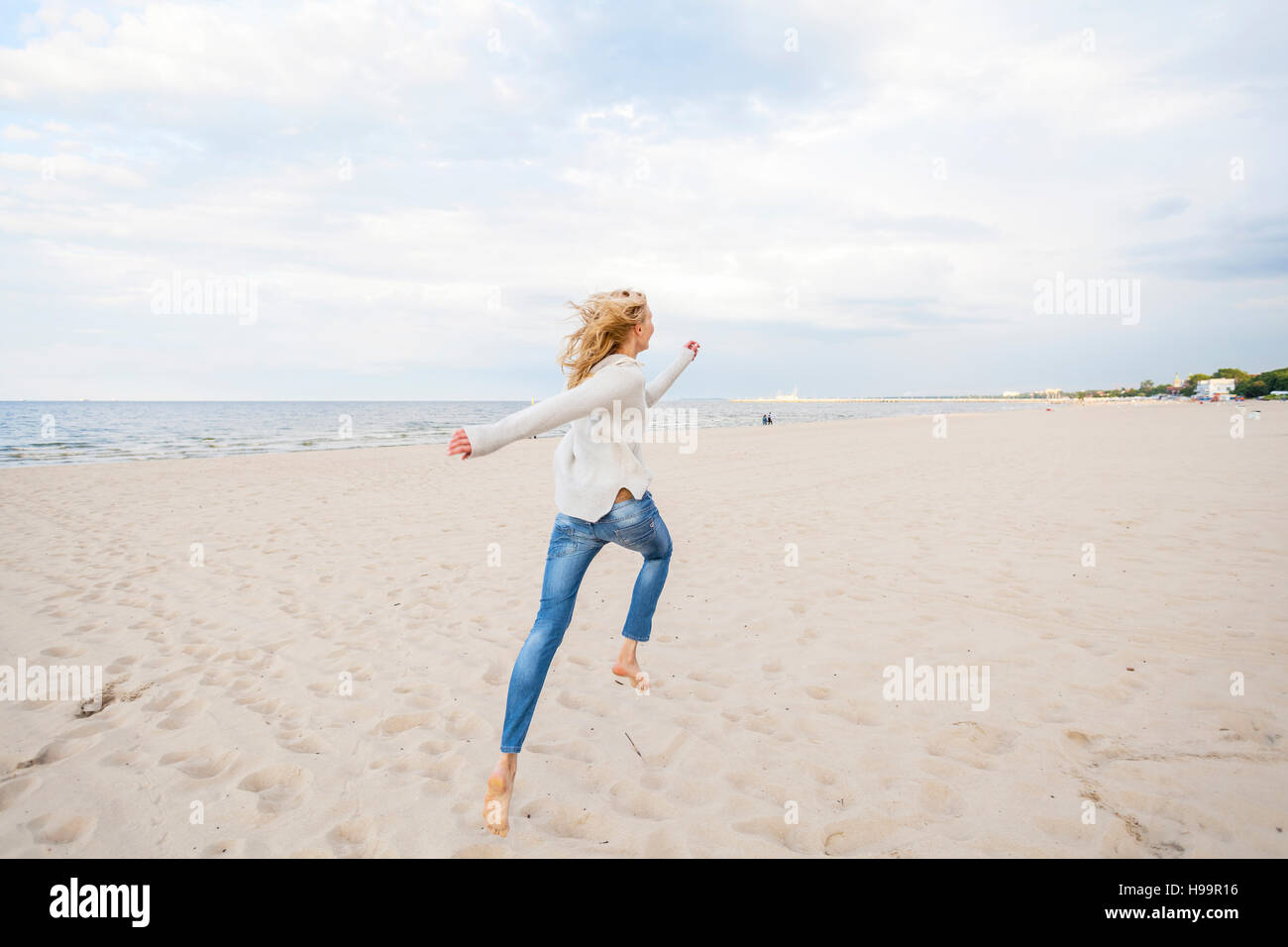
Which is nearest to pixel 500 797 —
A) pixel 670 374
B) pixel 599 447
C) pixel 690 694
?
pixel 690 694

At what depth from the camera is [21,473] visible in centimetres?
1666

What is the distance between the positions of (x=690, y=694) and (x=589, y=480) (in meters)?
1.89

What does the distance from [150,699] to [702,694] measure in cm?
361

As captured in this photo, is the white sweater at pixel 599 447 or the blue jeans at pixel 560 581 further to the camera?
the blue jeans at pixel 560 581

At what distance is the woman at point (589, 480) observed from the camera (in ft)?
9.21

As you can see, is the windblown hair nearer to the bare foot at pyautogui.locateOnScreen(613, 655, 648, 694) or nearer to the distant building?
the bare foot at pyautogui.locateOnScreen(613, 655, 648, 694)

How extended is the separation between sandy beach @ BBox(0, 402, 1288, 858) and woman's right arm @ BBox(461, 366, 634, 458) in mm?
1782

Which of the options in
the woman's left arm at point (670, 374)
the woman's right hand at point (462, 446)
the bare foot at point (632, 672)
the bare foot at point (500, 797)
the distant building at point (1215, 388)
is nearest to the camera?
the woman's right hand at point (462, 446)

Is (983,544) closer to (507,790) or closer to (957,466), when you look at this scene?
(507,790)

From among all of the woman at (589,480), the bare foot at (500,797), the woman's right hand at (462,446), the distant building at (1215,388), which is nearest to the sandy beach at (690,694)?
the bare foot at (500,797)

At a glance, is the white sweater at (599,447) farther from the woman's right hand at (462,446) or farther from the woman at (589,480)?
the woman's right hand at (462,446)

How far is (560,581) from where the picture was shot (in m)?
2.95

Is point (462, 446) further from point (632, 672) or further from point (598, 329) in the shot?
point (632, 672)
